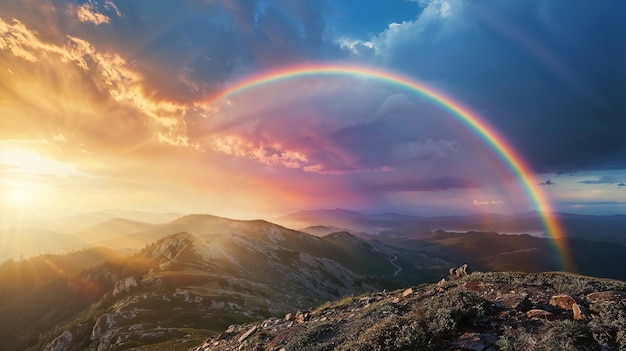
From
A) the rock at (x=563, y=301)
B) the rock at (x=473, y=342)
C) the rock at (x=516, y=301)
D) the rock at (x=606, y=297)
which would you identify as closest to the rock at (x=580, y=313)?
the rock at (x=563, y=301)

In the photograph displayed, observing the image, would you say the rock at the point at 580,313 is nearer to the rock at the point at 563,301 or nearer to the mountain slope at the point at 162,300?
the rock at the point at 563,301

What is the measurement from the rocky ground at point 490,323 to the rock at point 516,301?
0.16 ft

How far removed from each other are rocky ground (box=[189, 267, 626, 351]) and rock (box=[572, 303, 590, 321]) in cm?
3

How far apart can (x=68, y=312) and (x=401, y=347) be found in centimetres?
21045

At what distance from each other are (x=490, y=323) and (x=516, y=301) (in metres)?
2.64

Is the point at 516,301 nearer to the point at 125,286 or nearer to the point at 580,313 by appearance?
the point at 580,313

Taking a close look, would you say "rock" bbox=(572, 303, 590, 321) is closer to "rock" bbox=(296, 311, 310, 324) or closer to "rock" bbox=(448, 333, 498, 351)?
"rock" bbox=(448, 333, 498, 351)

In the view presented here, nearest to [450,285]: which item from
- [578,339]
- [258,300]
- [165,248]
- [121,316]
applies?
[578,339]

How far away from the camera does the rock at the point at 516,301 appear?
15.2 m

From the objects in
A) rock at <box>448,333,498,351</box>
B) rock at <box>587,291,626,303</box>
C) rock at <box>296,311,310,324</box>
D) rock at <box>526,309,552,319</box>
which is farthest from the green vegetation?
rock at <box>296,311,310,324</box>

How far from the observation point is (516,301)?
16016mm

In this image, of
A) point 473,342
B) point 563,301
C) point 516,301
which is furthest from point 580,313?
point 473,342

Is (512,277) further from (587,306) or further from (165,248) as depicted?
(165,248)

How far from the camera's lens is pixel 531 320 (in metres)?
14.2
